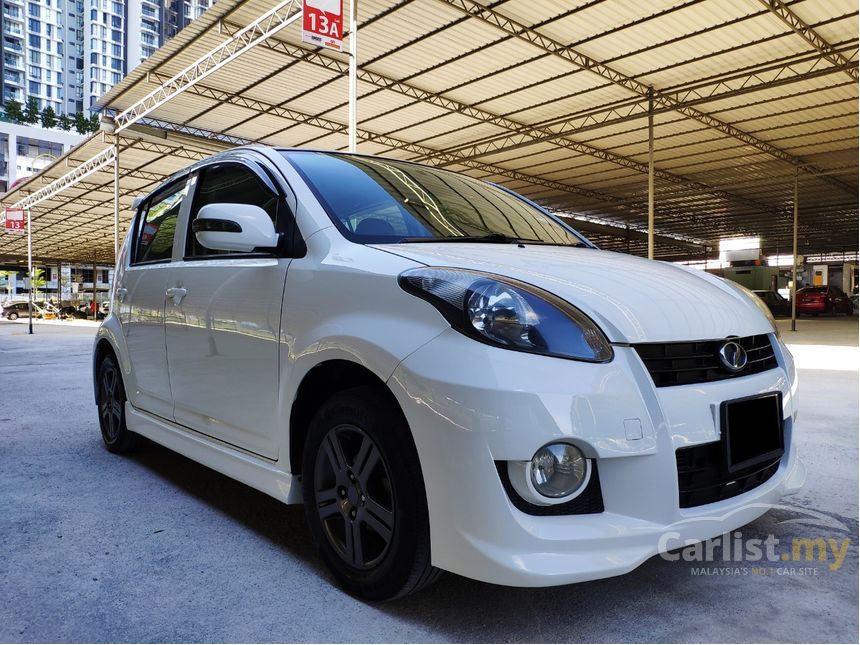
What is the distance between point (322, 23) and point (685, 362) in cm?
795

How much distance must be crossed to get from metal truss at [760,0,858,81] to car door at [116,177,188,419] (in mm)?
11575

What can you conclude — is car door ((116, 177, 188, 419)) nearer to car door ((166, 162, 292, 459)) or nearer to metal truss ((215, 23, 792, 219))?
car door ((166, 162, 292, 459))

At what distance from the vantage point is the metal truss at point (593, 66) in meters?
12.1

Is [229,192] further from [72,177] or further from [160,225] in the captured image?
[72,177]

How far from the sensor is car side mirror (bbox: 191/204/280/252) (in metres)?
2.50

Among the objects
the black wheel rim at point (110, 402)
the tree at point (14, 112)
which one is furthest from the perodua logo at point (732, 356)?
the tree at point (14, 112)

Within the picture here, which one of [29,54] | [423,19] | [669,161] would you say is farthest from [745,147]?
[29,54]

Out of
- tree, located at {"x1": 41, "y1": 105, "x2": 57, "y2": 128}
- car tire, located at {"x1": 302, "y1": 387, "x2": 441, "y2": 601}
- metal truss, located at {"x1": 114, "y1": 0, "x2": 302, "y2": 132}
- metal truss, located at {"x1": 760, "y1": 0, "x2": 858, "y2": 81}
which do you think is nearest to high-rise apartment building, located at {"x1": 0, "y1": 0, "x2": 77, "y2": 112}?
tree, located at {"x1": 41, "y1": 105, "x2": 57, "y2": 128}

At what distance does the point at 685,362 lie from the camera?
2012mm

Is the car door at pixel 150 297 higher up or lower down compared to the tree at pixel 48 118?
lower down

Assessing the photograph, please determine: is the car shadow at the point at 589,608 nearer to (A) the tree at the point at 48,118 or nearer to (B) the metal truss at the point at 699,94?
(B) the metal truss at the point at 699,94

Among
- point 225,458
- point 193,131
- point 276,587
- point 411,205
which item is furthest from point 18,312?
point 276,587

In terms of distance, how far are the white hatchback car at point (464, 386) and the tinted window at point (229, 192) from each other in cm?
3

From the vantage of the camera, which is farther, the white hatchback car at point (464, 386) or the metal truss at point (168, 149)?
the metal truss at point (168, 149)
